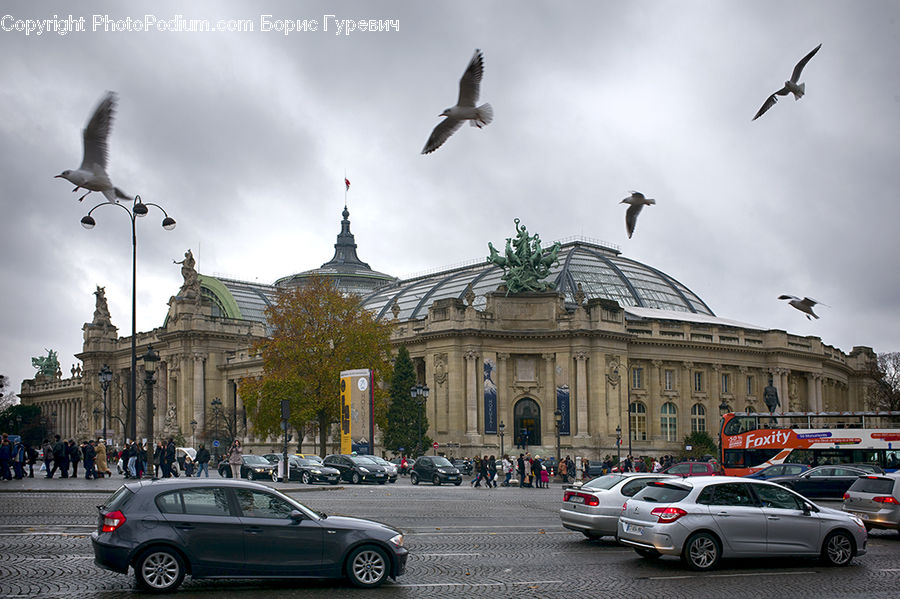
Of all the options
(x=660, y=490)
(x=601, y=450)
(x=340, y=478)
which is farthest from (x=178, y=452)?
(x=660, y=490)

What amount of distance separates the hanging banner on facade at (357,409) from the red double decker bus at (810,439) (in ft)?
68.5

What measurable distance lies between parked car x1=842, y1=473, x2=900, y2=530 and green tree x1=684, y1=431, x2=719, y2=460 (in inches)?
2283

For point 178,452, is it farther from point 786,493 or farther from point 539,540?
point 786,493

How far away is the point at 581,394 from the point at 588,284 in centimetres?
1946

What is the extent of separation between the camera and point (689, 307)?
352 ft

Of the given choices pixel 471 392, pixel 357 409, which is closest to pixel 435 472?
pixel 357 409

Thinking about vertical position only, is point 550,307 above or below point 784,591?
above

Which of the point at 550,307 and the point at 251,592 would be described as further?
the point at 550,307

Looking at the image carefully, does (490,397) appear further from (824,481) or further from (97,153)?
(97,153)

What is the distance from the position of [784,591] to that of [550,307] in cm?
6984

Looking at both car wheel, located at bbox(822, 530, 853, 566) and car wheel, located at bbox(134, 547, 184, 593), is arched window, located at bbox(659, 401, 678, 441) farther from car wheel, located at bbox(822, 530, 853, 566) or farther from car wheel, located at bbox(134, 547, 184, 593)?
car wheel, located at bbox(134, 547, 184, 593)

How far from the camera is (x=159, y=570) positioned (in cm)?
1498

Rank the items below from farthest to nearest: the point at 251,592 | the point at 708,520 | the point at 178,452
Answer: the point at 178,452, the point at 708,520, the point at 251,592

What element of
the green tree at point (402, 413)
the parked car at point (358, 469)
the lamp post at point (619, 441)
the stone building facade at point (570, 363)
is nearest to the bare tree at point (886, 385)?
the stone building facade at point (570, 363)
